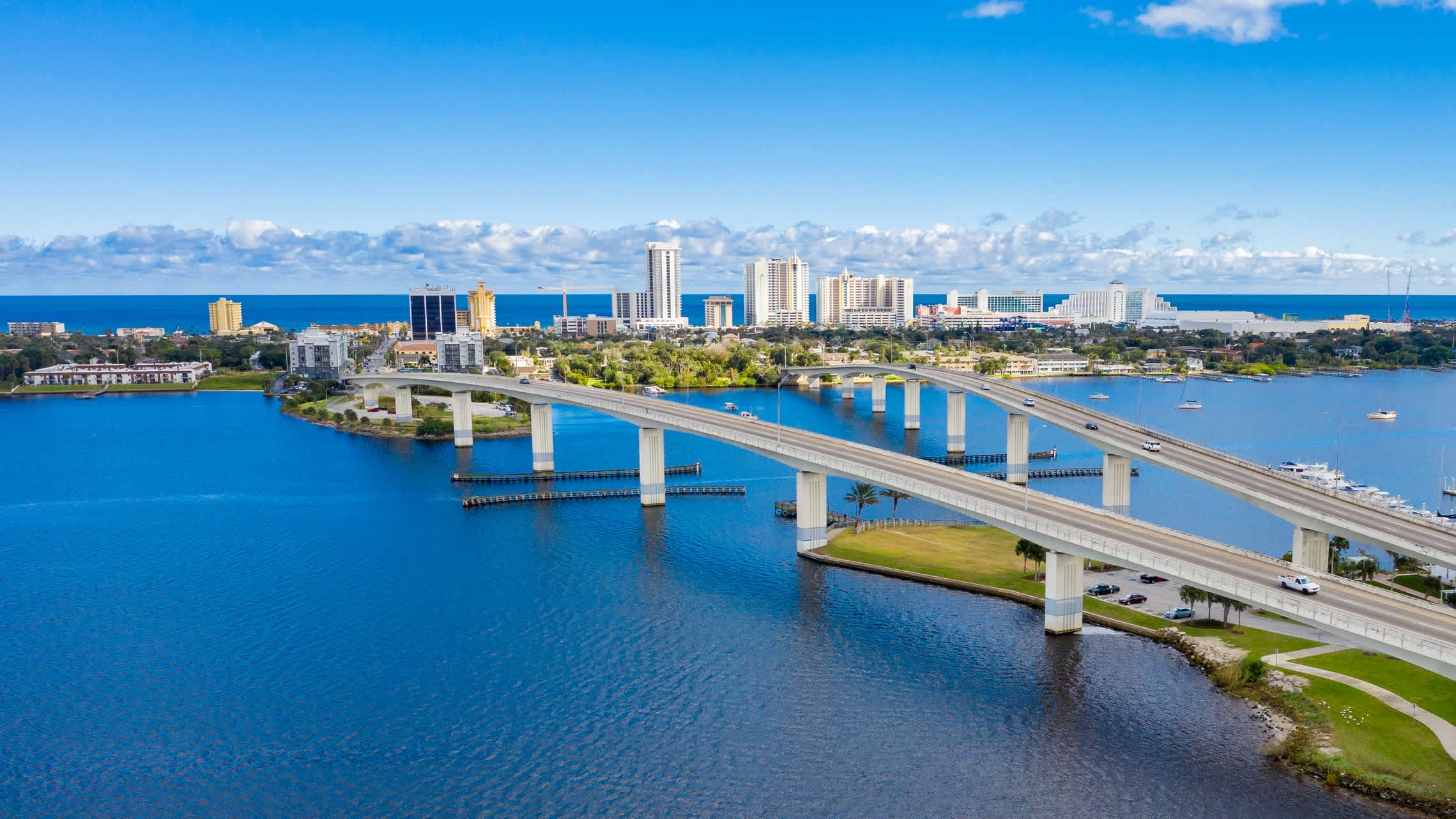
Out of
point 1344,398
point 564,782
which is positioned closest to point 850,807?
point 564,782

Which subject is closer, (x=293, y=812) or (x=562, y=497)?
(x=293, y=812)

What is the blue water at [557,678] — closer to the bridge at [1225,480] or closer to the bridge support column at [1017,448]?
the bridge at [1225,480]

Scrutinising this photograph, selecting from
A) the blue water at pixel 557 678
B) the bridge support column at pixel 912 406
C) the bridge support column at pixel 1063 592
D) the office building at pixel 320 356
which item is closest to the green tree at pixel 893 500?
the blue water at pixel 557 678

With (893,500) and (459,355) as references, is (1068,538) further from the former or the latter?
(459,355)

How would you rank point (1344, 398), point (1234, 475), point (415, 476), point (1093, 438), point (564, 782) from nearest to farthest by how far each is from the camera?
point (564, 782) < point (1234, 475) < point (1093, 438) < point (415, 476) < point (1344, 398)

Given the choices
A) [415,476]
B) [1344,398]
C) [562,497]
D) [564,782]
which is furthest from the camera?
[1344,398]

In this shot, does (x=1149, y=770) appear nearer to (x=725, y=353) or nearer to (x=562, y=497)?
(x=562, y=497)

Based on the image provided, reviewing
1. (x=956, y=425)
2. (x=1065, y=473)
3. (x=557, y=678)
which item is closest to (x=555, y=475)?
(x=956, y=425)
